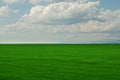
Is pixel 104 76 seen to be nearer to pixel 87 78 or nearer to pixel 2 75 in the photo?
pixel 87 78

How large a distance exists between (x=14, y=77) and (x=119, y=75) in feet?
16.1

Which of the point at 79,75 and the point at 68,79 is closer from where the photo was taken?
the point at 68,79

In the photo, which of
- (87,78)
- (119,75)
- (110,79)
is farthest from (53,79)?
(119,75)

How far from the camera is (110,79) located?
40.5 feet

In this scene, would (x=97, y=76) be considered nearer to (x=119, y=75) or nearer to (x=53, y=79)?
(x=119, y=75)

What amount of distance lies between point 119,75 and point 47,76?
340 cm

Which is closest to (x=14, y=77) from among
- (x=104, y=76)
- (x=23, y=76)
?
(x=23, y=76)

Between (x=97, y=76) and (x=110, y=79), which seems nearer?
(x=110, y=79)

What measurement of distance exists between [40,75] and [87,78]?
2.28 metres

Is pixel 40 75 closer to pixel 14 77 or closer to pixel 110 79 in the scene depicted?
pixel 14 77

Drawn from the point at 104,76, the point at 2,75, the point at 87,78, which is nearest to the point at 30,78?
the point at 2,75

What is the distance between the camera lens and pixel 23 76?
13094 mm

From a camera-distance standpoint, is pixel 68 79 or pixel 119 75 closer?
pixel 68 79

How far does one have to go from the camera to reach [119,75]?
44.0 feet
